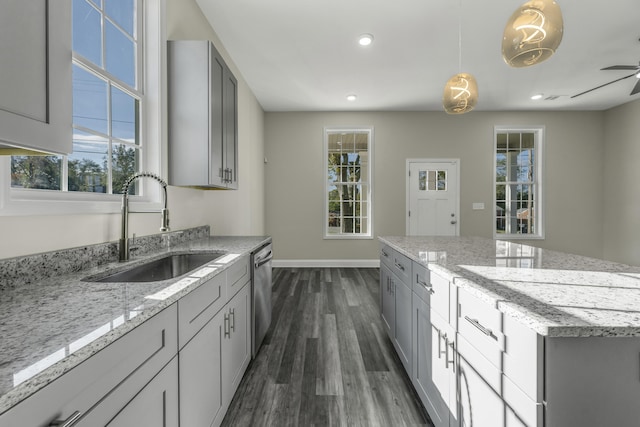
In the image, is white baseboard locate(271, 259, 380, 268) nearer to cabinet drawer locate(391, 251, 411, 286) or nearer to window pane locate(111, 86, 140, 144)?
cabinet drawer locate(391, 251, 411, 286)

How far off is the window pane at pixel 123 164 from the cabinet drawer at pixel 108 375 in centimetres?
118

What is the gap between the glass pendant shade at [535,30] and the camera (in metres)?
1.44

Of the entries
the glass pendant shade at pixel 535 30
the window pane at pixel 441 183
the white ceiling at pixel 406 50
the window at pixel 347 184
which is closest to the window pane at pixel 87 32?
Answer: the white ceiling at pixel 406 50

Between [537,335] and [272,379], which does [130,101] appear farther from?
[537,335]

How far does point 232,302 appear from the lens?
67.3 inches

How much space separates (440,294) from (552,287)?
457 mm

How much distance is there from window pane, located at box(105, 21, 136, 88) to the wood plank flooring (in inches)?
86.4

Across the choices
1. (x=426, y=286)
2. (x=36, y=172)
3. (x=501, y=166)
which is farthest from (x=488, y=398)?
(x=501, y=166)

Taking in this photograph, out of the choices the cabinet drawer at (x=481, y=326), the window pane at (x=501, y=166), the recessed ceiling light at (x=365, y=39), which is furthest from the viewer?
the window pane at (x=501, y=166)

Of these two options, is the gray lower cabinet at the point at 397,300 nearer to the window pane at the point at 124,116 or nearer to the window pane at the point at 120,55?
the window pane at the point at 124,116

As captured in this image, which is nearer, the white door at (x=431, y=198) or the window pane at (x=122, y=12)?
the window pane at (x=122, y=12)

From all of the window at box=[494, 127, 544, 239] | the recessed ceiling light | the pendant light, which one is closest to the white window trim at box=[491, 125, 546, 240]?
the window at box=[494, 127, 544, 239]

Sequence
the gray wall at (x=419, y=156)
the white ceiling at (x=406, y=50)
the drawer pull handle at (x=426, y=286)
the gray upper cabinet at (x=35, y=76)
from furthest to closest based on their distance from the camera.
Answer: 1. the gray wall at (x=419, y=156)
2. the white ceiling at (x=406, y=50)
3. the drawer pull handle at (x=426, y=286)
4. the gray upper cabinet at (x=35, y=76)

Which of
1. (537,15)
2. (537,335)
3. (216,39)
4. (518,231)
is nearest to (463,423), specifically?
(537,335)
